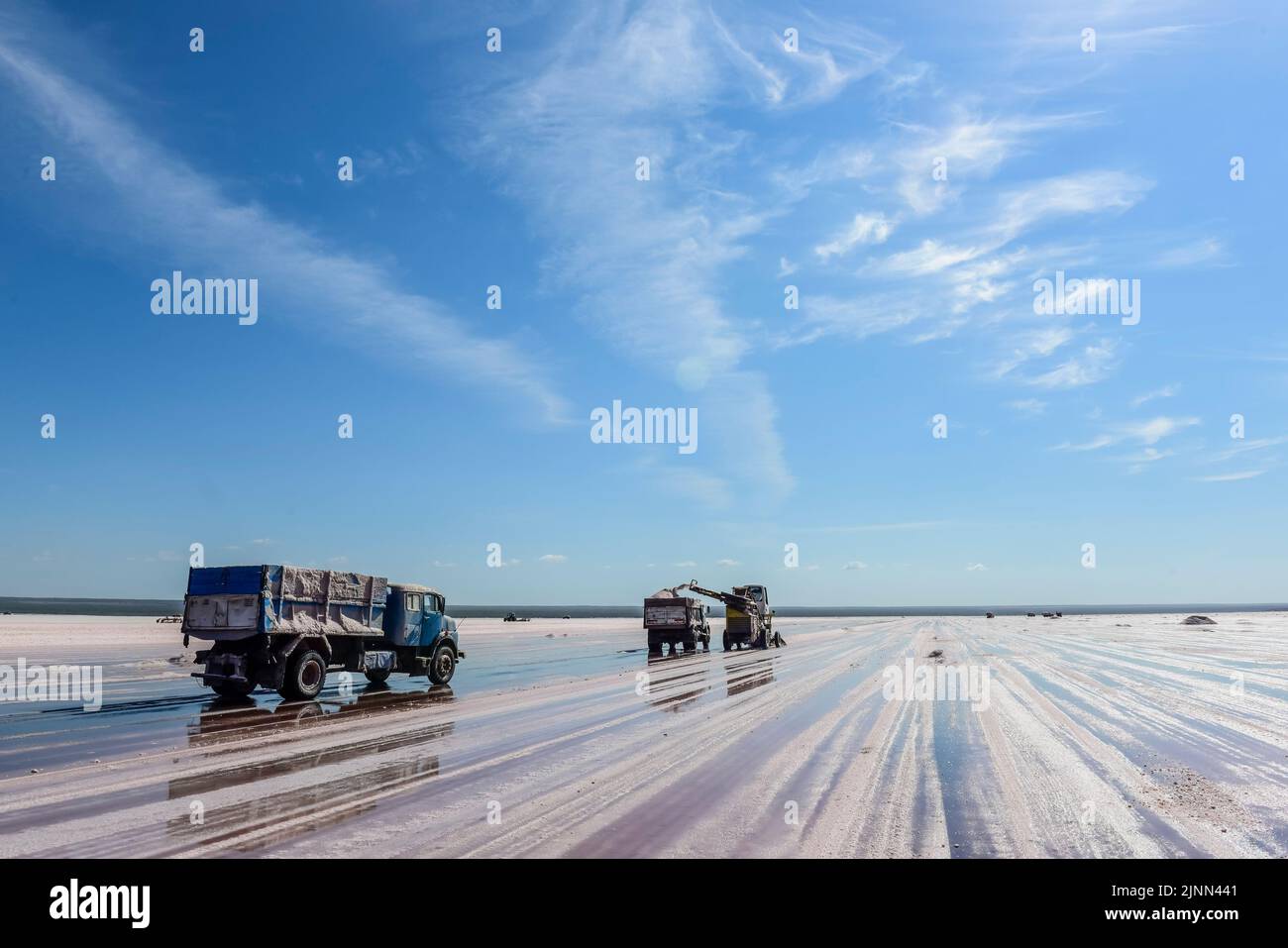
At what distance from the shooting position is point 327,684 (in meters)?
23.9

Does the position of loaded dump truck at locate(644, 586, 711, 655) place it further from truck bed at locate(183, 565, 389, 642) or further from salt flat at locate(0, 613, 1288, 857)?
truck bed at locate(183, 565, 389, 642)

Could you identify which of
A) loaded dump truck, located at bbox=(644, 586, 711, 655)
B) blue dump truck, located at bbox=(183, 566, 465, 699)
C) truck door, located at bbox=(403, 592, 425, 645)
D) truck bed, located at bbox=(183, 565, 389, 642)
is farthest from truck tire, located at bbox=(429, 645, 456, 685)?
loaded dump truck, located at bbox=(644, 586, 711, 655)

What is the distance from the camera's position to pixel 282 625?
61.6 feet

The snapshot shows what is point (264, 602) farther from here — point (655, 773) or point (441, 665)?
point (655, 773)

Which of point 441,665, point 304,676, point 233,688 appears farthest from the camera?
point 441,665

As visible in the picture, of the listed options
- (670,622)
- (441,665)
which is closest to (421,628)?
(441,665)

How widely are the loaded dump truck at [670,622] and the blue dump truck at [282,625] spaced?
1994 cm

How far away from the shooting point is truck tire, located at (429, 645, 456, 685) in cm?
2342

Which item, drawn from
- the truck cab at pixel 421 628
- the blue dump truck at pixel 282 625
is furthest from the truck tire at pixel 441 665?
the blue dump truck at pixel 282 625

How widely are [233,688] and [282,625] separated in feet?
7.07

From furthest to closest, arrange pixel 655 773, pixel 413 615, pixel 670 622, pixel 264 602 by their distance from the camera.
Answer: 1. pixel 670 622
2. pixel 413 615
3. pixel 264 602
4. pixel 655 773

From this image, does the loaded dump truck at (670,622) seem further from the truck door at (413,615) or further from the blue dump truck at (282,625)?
the blue dump truck at (282,625)
